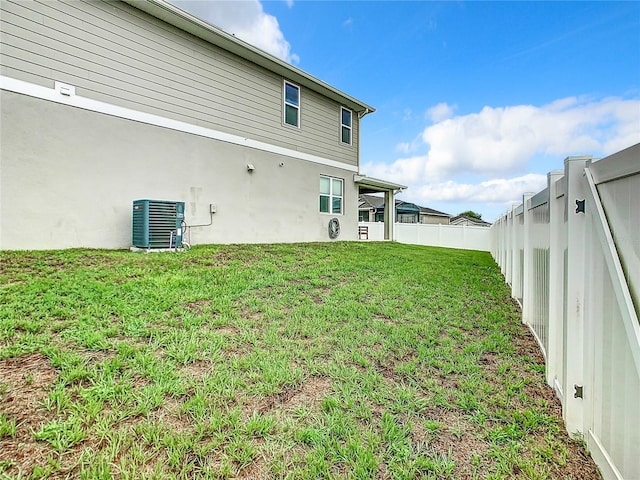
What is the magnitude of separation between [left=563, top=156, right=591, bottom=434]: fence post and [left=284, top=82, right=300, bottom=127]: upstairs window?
29.8 ft

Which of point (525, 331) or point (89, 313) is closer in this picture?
point (89, 313)

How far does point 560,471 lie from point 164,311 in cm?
341

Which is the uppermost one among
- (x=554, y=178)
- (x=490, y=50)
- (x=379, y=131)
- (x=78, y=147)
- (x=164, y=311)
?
(x=490, y=50)

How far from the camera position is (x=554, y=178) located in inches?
95.4

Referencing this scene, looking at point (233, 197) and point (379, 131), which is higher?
point (379, 131)

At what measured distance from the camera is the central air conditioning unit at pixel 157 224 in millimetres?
6281

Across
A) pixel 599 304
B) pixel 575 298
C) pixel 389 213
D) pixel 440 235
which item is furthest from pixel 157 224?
pixel 440 235

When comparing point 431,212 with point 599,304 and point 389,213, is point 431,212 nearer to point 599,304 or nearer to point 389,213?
point 389,213

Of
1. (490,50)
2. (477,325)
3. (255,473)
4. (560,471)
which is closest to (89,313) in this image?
(255,473)

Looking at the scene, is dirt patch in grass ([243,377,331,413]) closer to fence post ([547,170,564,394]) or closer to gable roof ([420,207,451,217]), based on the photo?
fence post ([547,170,564,394])

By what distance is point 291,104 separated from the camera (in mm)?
10219

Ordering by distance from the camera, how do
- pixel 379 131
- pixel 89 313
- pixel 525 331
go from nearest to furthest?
pixel 89 313 → pixel 525 331 → pixel 379 131

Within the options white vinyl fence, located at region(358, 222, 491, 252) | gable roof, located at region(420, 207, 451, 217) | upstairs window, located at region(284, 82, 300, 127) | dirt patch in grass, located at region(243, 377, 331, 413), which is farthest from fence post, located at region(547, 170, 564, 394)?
gable roof, located at region(420, 207, 451, 217)

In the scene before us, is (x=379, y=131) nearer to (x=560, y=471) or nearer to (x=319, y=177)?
(x=319, y=177)
